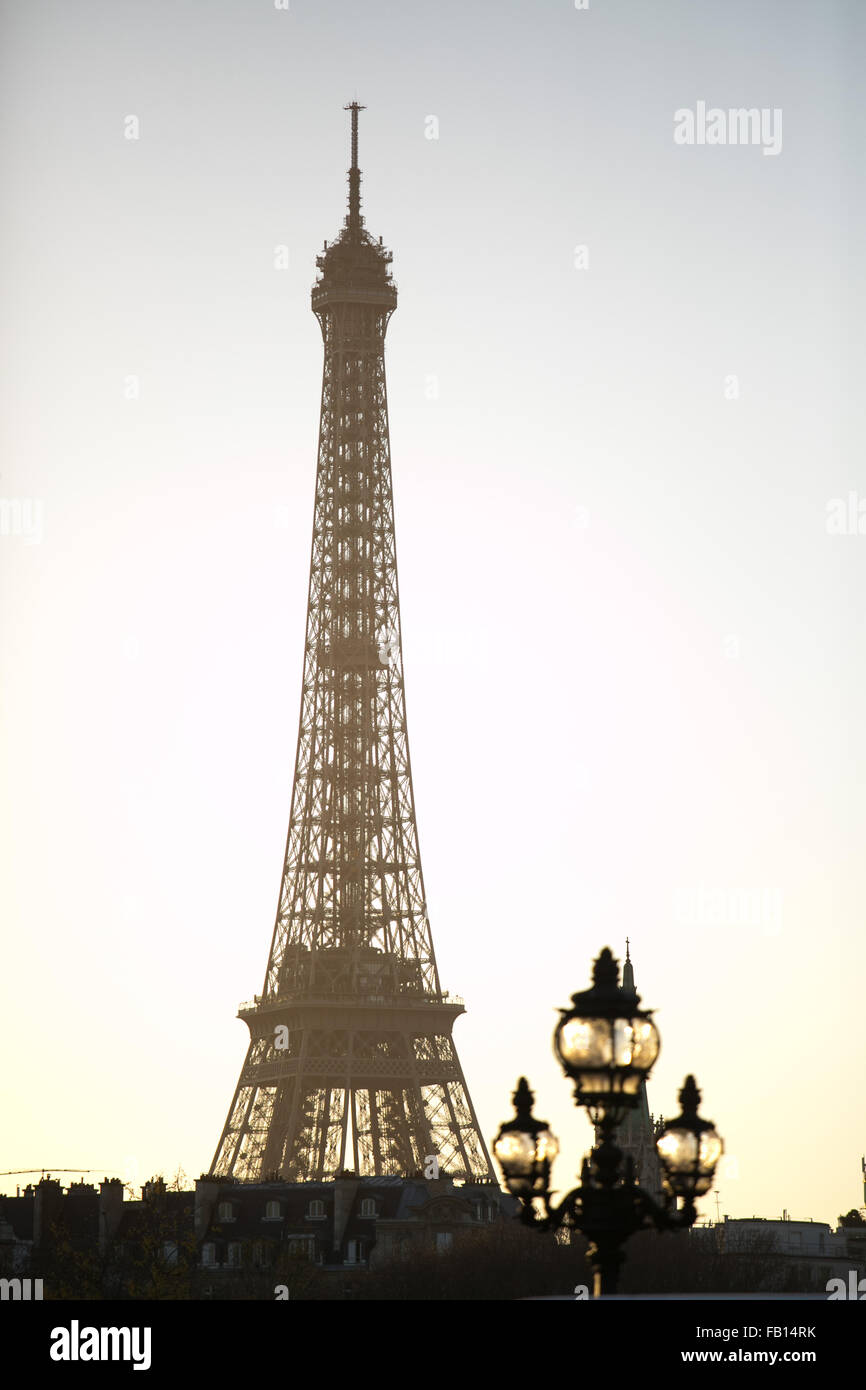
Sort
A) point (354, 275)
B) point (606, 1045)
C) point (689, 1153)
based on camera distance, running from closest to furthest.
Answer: point (606, 1045), point (689, 1153), point (354, 275)

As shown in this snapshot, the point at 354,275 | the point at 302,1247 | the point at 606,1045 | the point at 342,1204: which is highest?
the point at 354,275

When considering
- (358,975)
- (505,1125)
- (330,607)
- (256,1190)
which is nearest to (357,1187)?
(256,1190)

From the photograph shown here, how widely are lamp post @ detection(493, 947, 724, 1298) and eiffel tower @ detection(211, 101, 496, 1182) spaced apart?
306 feet

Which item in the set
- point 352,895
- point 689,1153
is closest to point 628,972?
point 352,895

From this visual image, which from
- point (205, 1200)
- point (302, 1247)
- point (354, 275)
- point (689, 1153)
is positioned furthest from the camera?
point (354, 275)

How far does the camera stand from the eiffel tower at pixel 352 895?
125 metres

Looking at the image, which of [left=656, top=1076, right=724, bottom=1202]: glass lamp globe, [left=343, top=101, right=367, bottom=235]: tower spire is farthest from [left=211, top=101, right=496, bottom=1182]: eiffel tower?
[left=656, top=1076, right=724, bottom=1202]: glass lamp globe

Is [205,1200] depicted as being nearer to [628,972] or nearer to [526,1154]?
[628,972]

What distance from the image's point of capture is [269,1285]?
3962 inches

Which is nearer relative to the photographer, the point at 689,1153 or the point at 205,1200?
the point at 689,1153

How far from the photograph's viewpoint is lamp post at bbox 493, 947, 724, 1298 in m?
28.5

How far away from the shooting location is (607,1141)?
28953 millimetres

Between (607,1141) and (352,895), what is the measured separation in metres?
103
